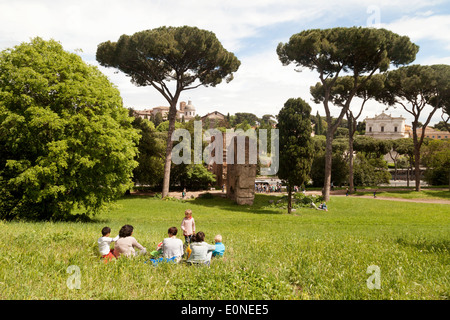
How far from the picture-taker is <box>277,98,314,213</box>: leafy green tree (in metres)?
21.5

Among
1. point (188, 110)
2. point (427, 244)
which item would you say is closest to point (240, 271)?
point (427, 244)

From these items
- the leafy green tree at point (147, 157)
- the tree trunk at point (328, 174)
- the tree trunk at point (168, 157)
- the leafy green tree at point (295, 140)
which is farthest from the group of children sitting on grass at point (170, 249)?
the leafy green tree at point (147, 157)

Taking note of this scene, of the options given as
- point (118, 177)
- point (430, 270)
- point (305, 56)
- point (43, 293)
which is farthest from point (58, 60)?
point (305, 56)

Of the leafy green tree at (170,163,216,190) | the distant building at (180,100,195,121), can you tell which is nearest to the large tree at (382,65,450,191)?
the leafy green tree at (170,163,216,190)

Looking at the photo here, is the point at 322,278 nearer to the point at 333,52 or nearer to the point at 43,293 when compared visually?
the point at 43,293

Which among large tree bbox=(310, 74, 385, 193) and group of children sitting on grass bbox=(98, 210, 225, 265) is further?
large tree bbox=(310, 74, 385, 193)

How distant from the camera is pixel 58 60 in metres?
14.3

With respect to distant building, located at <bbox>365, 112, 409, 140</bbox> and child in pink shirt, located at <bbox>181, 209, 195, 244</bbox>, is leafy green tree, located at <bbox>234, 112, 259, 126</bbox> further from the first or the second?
child in pink shirt, located at <bbox>181, 209, 195, 244</bbox>

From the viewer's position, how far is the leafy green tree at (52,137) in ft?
42.4

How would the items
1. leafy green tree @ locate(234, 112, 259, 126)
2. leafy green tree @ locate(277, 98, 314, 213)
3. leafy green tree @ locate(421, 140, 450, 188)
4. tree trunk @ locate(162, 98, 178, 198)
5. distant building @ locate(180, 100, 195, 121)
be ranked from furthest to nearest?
distant building @ locate(180, 100, 195, 121)
leafy green tree @ locate(234, 112, 259, 126)
leafy green tree @ locate(421, 140, 450, 188)
tree trunk @ locate(162, 98, 178, 198)
leafy green tree @ locate(277, 98, 314, 213)

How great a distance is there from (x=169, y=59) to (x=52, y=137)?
1574cm

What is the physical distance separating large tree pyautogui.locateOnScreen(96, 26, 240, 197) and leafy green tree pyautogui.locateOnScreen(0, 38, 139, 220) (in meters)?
11.3

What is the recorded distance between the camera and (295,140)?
2159 cm
